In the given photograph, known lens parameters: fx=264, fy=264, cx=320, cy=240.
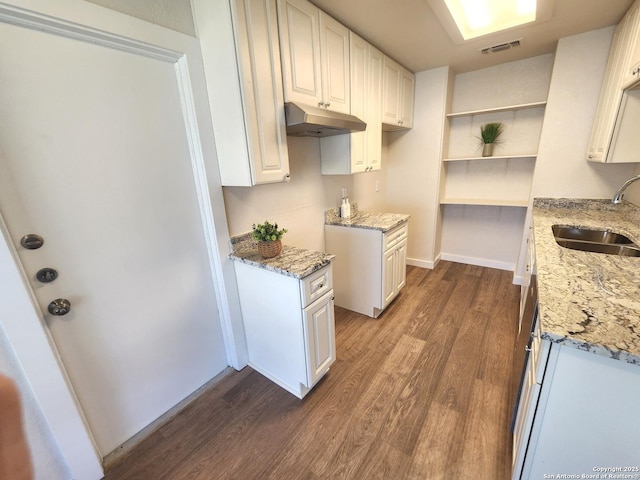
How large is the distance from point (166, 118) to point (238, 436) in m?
1.78

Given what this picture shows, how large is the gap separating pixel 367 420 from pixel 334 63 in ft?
7.70

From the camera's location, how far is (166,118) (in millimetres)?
1414

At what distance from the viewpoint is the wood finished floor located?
1307mm

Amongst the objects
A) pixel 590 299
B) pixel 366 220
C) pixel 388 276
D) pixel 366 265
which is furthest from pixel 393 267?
pixel 590 299

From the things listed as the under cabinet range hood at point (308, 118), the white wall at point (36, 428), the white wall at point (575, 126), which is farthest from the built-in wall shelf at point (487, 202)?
the white wall at point (36, 428)

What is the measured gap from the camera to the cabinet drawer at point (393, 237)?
229 centimetres

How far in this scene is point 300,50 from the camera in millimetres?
1621

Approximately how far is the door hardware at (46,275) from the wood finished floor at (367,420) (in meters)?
1.02

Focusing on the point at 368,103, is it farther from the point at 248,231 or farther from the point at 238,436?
the point at 238,436

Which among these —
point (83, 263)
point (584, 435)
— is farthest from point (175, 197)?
point (584, 435)

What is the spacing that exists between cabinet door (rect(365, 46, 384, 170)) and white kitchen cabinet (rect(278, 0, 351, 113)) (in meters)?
0.38

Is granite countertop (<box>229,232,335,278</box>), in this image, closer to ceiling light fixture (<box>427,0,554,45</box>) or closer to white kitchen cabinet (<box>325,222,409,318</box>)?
white kitchen cabinet (<box>325,222,409,318</box>)

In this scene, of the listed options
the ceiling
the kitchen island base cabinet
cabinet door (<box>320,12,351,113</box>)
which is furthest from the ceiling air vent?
the kitchen island base cabinet

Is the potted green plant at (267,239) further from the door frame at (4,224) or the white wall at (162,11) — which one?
the white wall at (162,11)
